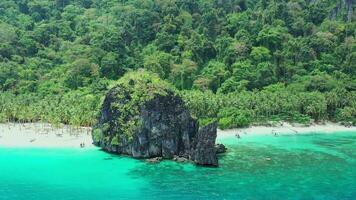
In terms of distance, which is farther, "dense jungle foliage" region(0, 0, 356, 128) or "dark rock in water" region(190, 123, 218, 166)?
"dense jungle foliage" region(0, 0, 356, 128)

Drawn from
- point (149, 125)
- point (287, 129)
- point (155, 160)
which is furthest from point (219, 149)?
point (287, 129)

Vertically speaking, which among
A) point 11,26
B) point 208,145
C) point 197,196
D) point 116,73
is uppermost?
point 11,26

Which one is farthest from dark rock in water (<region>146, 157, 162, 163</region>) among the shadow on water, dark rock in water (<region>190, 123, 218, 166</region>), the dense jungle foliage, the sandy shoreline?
the dense jungle foliage

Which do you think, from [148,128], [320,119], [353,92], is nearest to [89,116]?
[148,128]

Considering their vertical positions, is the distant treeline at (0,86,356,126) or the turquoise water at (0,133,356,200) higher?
the distant treeline at (0,86,356,126)

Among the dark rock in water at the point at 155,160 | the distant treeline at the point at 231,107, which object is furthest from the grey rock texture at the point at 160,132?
the distant treeline at the point at 231,107

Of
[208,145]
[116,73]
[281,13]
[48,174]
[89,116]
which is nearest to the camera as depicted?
[48,174]

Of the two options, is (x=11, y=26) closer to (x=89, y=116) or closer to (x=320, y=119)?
(x=89, y=116)

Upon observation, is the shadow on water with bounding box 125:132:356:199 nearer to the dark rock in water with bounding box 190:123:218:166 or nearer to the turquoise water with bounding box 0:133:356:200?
the turquoise water with bounding box 0:133:356:200
